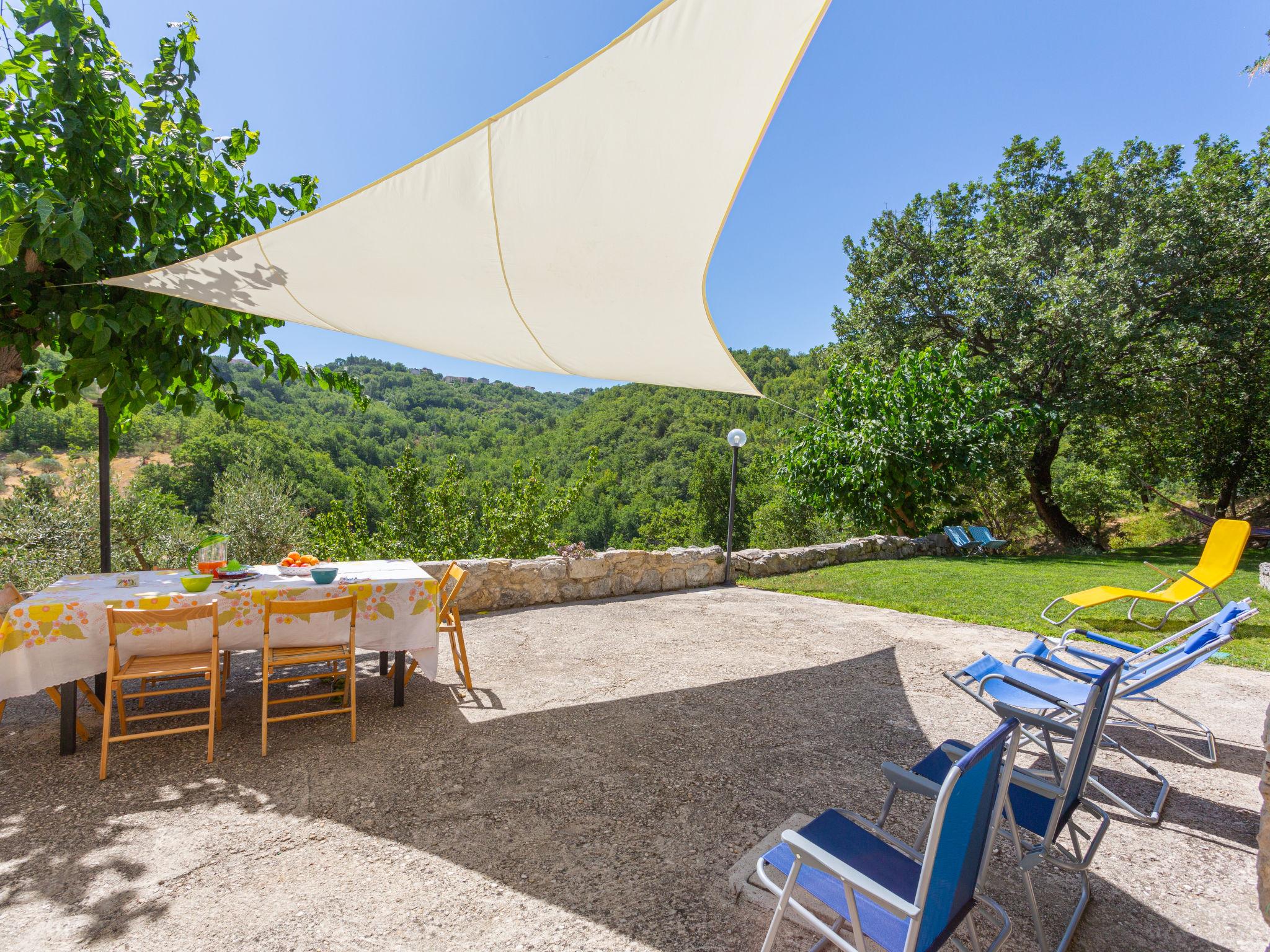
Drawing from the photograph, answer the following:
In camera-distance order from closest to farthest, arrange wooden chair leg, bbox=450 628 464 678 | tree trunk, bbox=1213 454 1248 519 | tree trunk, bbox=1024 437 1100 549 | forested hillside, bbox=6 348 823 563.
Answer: wooden chair leg, bbox=450 628 464 678 → tree trunk, bbox=1213 454 1248 519 → tree trunk, bbox=1024 437 1100 549 → forested hillside, bbox=6 348 823 563

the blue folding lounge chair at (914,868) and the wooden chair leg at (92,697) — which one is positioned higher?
the blue folding lounge chair at (914,868)

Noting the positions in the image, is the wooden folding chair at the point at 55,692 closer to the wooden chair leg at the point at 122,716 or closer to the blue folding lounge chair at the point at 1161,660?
the wooden chair leg at the point at 122,716

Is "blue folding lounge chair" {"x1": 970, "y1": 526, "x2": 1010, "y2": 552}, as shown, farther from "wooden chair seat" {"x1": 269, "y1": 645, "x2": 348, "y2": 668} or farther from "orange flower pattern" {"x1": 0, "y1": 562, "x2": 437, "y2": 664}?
"wooden chair seat" {"x1": 269, "y1": 645, "x2": 348, "y2": 668}

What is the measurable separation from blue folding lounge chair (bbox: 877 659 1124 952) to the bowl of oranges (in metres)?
3.05

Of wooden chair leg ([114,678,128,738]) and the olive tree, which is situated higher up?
the olive tree

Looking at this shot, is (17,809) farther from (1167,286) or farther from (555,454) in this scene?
(555,454)

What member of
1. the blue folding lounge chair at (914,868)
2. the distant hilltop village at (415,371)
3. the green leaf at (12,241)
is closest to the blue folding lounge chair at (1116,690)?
the blue folding lounge chair at (914,868)

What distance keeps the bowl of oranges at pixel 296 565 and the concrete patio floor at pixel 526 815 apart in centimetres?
72

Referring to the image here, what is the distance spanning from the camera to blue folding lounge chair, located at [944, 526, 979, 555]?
31.0 ft

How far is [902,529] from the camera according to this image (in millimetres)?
10398

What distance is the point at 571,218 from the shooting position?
273 cm

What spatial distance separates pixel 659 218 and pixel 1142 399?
1199 centimetres

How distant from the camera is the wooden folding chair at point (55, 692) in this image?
2803 mm

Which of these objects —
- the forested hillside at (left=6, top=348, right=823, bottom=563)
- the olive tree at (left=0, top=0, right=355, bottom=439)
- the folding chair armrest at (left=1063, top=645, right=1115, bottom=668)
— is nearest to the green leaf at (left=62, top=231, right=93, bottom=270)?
the olive tree at (left=0, top=0, right=355, bottom=439)
